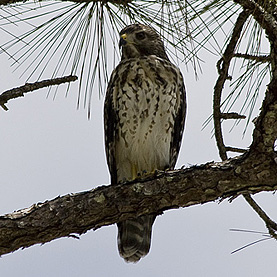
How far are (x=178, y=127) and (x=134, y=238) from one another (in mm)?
969

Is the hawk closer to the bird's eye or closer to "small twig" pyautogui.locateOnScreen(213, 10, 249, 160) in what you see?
the bird's eye

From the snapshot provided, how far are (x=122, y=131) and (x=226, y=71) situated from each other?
121 cm

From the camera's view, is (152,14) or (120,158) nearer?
(152,14)

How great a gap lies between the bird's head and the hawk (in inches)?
0.5

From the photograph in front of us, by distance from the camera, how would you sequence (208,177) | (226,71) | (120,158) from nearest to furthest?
1. (208,177)
2. (226,71)
3. (120,158)

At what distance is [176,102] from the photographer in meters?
4.34

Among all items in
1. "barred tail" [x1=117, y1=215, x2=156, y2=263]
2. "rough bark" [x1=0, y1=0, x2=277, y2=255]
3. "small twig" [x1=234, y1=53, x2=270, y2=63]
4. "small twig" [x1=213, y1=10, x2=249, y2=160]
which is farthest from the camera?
"barred tail" [x1=117, y1=215, x2=156, y2=263]

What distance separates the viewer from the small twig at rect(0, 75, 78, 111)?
9.78 feet

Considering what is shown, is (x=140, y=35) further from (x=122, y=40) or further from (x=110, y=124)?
(x=110, y=124)

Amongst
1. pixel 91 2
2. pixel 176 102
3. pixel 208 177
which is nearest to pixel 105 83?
pixel 176 102

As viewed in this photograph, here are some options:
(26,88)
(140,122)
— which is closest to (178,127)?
(140,122)

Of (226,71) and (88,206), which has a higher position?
(226,71)

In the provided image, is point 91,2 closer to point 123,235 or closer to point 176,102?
point 176,102

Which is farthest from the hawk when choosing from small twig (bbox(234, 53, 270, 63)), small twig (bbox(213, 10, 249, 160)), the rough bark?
the rough bark
